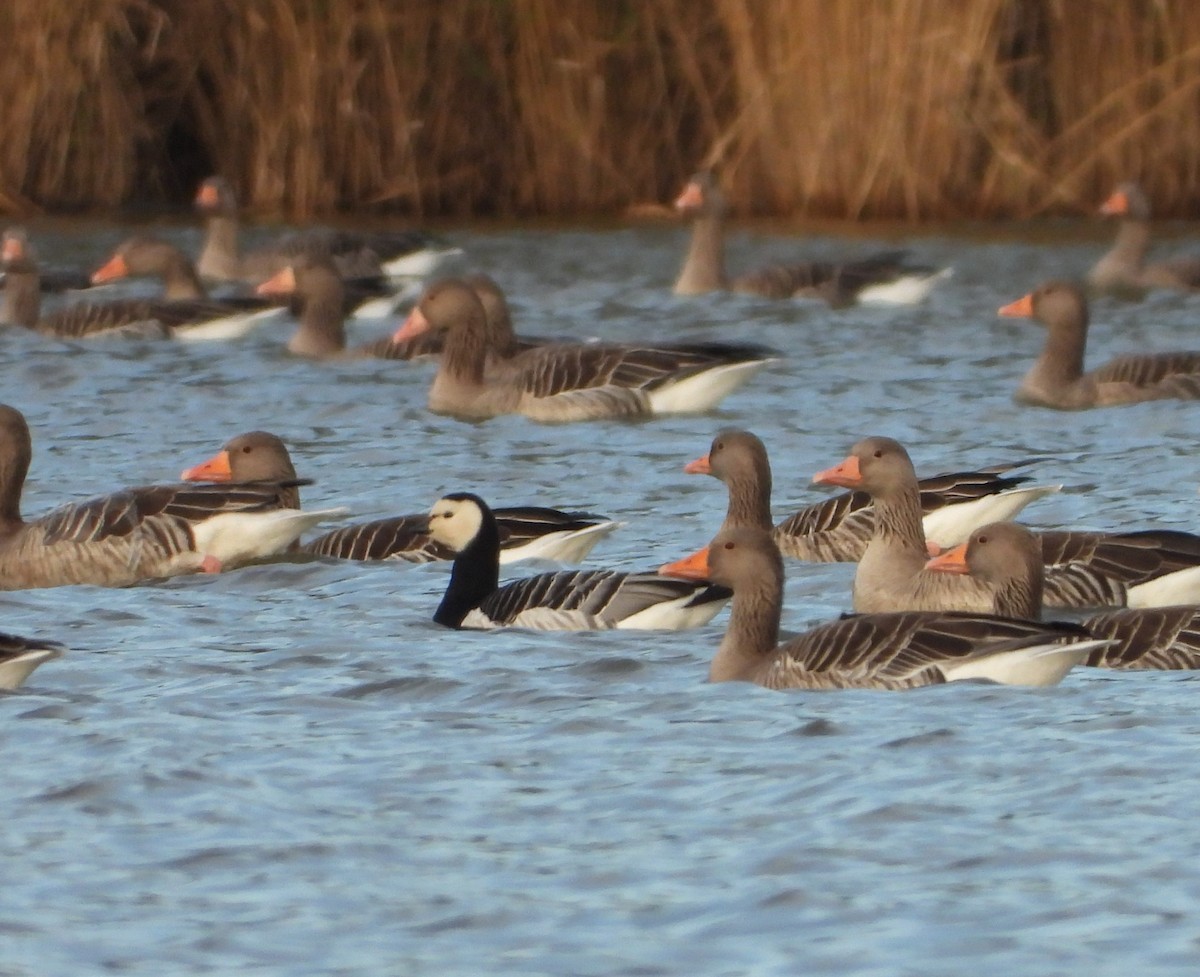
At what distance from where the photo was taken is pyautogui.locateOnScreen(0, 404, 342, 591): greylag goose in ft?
34.7

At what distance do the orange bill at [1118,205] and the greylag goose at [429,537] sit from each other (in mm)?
10900

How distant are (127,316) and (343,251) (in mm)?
3120

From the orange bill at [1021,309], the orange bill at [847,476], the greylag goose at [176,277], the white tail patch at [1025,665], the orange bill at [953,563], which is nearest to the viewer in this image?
the white tail patch at [1025,665]

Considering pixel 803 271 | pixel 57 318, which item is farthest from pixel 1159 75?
pixel 57 318

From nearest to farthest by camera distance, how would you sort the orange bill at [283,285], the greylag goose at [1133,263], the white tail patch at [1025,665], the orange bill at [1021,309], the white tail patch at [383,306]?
the white tail patch at [1025,665]
the orange bill at [1021,309]
the orange bill at [283,285]
the white tail patch at [383,306]
the greylag goose at [1133,263]

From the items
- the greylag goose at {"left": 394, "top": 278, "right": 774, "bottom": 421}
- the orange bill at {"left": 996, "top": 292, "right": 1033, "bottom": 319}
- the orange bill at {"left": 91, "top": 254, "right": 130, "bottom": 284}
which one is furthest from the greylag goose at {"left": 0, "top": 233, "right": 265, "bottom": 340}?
the orange bill at {"left": 996, "top": 292, "right": 1033, "bottom": 319}

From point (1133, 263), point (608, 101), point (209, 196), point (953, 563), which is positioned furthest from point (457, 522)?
point (608, 101)

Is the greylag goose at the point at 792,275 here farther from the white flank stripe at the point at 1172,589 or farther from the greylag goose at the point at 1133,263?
the white flank stripe at the point at 1172,589

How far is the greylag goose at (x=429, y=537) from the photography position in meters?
10.4

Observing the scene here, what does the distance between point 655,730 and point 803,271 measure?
12.3 metres

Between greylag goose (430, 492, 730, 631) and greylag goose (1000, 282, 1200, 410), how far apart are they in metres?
6.15

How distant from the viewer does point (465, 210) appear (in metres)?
25.8

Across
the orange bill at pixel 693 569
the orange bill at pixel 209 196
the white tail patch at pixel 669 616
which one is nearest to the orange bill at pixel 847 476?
the white tail patch at pixel 669 616

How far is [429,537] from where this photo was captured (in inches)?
400
